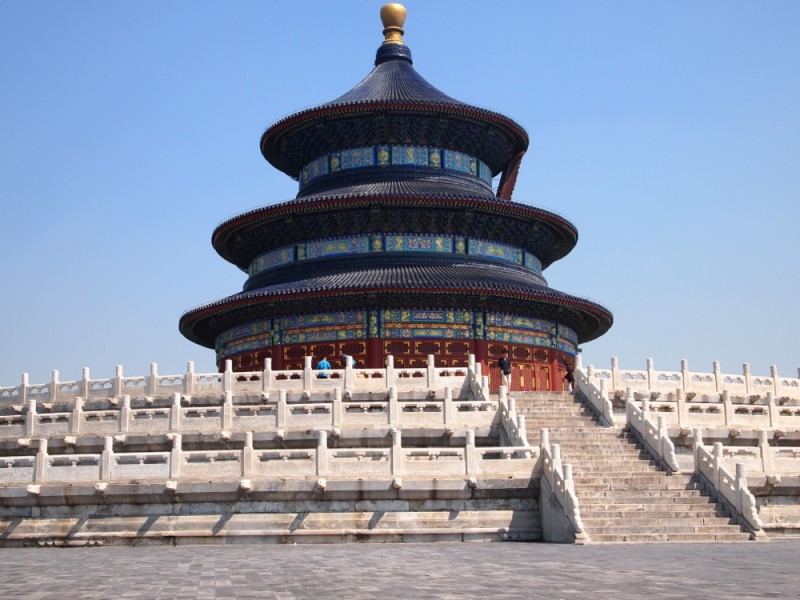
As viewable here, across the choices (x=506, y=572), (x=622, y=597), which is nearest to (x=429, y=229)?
(x=506, y=572)

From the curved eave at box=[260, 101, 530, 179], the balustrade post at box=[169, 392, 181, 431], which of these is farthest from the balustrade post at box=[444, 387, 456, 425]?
the curved eave at box=[260, 101, 530, 179]

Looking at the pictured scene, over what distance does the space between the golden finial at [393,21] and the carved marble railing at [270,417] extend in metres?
31.3

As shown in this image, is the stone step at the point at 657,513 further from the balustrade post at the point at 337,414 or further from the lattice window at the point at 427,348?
the lattice window at the point at 427,348

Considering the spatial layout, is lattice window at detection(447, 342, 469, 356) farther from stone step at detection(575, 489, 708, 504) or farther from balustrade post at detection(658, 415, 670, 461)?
stone step at detection(575, 489, 708, 504)

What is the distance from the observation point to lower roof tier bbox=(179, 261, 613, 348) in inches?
1654

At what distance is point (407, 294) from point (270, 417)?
660 inches

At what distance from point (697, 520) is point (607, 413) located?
6682mm

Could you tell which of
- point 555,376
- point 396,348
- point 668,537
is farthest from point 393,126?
point 668,537

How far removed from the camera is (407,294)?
42.5 meters

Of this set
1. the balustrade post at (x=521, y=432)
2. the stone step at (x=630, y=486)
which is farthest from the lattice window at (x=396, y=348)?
the stone step at (x=630, y=486)

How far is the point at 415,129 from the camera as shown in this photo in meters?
49.2

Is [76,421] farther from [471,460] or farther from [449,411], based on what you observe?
[471,460]

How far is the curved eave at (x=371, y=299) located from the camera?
137 ft

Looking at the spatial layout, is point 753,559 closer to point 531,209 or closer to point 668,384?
point 668,384
